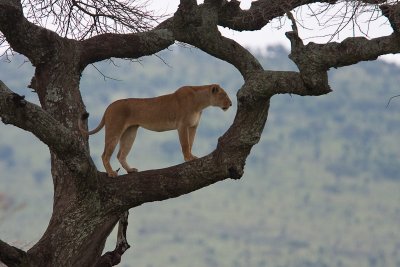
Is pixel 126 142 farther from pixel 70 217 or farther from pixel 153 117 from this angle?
pixel 70 217

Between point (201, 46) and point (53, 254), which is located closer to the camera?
point (53, 254)

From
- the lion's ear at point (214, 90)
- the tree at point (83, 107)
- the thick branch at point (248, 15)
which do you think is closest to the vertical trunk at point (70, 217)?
the tree at point (83, 107)

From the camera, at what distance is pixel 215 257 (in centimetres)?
16950

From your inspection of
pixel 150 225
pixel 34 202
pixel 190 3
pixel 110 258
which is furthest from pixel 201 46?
pixel 34 202

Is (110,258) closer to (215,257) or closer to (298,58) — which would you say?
(298,58)

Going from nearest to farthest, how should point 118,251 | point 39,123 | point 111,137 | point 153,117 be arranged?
point 39,123 < point 118,251 < point 111,137 < point 153,117

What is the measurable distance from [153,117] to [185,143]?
460 mm

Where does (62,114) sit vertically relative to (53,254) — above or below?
above

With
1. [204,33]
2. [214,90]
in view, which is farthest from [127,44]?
[214,90]

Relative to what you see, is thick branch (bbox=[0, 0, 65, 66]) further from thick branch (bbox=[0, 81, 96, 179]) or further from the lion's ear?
the lion's ear

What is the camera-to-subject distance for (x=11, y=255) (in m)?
9.66

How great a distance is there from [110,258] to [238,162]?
1.62 metres

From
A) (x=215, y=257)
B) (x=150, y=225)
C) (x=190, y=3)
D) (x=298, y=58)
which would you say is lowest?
(x=298, y=58)

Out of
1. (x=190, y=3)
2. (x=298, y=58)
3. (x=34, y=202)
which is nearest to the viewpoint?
(x=298, y=58)
